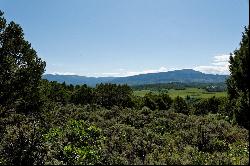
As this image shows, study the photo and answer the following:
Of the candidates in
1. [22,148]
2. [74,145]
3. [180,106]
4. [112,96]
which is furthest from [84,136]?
[180,106]

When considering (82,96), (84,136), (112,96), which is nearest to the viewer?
(84,136)

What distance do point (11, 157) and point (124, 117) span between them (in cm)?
2826

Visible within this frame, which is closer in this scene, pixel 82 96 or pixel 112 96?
pixel 82 96

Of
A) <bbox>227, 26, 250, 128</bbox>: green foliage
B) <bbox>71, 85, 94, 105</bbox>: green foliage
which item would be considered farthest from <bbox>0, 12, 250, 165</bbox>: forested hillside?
<bbox>71, 85, 94, 105</bbox>: green foliage

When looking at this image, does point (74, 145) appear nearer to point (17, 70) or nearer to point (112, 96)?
point (17, 70)

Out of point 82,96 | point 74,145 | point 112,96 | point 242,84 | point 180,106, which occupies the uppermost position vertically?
point 242,84

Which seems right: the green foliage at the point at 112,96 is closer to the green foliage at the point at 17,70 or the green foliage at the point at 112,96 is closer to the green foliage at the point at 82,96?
the green foliage at the point at 82,96

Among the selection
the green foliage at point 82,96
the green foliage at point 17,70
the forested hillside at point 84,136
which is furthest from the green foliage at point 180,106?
the green foliage at point 17,70

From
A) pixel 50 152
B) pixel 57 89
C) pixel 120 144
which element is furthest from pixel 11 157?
pixel 57 89

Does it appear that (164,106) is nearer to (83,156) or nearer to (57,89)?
(57,89)

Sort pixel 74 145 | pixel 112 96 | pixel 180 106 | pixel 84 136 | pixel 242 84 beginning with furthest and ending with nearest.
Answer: pixel 112 96
pixel 180 106
pixel 84 136
pixel 74 145
pixel 242 84

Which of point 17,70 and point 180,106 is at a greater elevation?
point 17,70

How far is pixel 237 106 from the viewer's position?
20250mm

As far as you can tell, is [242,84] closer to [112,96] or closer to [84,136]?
[84,136]
